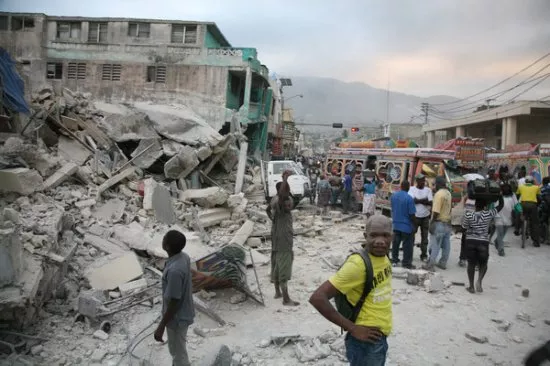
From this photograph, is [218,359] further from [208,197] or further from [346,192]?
[346,192]

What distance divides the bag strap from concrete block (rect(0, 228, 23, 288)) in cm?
386

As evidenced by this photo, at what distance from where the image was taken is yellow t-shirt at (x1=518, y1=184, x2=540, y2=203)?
8.90m

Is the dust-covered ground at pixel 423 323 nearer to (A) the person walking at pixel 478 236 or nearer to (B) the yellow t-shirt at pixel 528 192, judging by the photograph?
(A) the person walking at pixel 478 236

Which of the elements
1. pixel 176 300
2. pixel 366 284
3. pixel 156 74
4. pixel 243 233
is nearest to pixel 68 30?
pixel 156 74

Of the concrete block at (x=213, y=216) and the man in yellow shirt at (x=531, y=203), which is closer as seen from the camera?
the man in yellow shirt at (x=531, y=203)

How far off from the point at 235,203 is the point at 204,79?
13558 mm

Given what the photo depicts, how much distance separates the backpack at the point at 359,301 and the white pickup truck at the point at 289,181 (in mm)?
11878

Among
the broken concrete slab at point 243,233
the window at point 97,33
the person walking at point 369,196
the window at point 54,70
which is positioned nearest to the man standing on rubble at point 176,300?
the broken concrete slab at point 243,233

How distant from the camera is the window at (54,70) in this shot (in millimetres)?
24172

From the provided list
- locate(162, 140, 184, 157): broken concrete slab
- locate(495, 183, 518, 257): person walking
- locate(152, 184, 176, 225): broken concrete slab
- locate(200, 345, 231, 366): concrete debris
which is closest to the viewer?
locate(200, 345, 231, 366): concrete debris

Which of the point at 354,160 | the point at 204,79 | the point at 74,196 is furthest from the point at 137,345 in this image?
the point at 204,79

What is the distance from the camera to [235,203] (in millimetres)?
10898

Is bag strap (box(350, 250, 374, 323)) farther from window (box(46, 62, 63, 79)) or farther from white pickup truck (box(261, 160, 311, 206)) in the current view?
window (box(46, 62, 63, 79))

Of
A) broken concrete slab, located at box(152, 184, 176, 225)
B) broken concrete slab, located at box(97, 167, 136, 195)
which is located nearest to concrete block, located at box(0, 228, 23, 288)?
broken concrete slab, located at box(152, 184, 176, 225)
